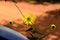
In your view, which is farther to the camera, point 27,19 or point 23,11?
point 23,11

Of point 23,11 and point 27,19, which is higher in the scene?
point 23,11

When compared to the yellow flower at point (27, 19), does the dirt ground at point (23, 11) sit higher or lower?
higher

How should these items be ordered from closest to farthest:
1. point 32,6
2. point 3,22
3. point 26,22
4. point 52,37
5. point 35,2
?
1. point 26,22
2. point 52,37
3. point 3,22
4. point 32,6
5. point 35,2

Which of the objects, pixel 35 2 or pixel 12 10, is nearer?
pixel 12 10

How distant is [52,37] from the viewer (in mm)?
5684

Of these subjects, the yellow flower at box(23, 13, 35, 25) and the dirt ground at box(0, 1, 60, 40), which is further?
the dirt ground at box(0, 1, 60, 40)

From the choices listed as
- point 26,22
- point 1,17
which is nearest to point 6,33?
point 26,22

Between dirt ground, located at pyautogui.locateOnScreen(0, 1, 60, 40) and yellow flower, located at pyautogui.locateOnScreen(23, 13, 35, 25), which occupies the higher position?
dirt ground, located at pyautogui.locateOnScreen(0, 1, 60, 40)

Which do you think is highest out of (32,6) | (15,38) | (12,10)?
(32,6)

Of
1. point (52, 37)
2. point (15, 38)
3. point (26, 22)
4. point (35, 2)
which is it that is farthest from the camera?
point (35, 2)

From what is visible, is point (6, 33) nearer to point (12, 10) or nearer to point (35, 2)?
point (12, 10)

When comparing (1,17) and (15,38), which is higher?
(1,17)

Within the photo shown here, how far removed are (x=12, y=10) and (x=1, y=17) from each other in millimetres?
1282

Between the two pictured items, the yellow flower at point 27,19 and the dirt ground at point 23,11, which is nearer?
the yellow flower at point 27,19
